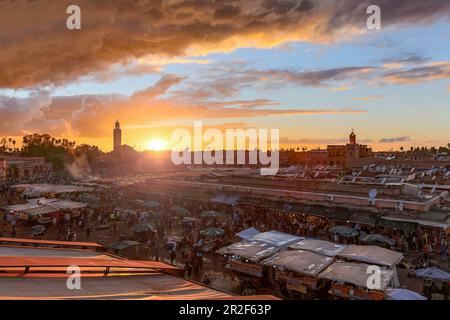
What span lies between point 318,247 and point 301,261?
6.44 ft

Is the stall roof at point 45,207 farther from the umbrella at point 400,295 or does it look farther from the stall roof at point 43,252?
the umbrella at point 400,295

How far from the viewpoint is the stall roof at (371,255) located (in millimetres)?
12227

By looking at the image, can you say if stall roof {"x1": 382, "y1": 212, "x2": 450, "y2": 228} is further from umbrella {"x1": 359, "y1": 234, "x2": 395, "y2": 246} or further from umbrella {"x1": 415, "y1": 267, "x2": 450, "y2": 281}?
umbrella {"x1": 415, "y1": 267, "x2": 450, "y2": 281}

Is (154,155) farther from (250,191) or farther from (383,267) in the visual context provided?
(383,267)

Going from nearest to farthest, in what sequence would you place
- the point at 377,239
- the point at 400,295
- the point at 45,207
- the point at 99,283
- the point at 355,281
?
the point at 99,283
the point at 400,295
the point at 355,281
the point at 377,239
the point at 45,207

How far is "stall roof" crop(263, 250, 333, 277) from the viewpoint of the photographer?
39.4 ft

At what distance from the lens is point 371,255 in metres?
12.7

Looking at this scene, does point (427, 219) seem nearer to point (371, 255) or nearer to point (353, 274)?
point (371, 255)

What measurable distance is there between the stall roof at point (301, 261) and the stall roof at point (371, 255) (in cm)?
73

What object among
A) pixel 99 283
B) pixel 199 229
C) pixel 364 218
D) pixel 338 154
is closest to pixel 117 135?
pixel 338 154

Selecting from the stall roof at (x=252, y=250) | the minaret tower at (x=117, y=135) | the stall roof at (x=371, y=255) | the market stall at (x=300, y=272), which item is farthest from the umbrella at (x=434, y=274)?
the minaret tower at (x=117, y=135)
